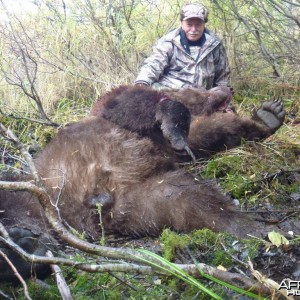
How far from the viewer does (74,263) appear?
2.90m

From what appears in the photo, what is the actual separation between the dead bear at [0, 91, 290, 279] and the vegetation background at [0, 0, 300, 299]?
2.65ft

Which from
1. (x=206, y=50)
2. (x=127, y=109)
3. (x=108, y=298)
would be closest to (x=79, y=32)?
(x=206, y=50)

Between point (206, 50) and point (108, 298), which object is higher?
point (206, 50)

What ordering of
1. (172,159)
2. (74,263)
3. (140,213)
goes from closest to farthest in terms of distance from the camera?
(74,263) → (140,213) → (172,159)

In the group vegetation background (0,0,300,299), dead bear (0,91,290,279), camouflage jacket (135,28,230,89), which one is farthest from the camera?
camouflage jacket (135,28,230,89)

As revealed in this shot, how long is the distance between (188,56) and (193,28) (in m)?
0.34

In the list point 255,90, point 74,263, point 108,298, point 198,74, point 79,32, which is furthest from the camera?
point 79,32

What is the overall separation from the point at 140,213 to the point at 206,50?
3.47m

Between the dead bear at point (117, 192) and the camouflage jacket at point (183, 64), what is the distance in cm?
226

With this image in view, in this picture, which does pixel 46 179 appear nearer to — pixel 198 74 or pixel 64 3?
pixel 198 74

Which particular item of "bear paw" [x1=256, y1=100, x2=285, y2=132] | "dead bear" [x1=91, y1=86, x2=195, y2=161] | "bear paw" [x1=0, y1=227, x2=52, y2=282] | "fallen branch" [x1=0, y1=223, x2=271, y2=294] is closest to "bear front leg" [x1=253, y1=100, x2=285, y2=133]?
"bear paw" [x1=256, y1=100, x2=285, y2=132]

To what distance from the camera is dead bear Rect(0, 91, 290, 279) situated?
14.0ft

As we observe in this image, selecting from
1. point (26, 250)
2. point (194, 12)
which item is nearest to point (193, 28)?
point (194, 12)

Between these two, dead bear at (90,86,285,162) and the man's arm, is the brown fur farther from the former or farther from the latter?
the man's arm
